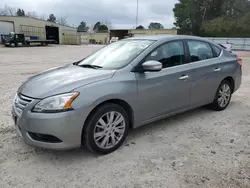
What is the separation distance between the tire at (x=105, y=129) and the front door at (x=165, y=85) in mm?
333

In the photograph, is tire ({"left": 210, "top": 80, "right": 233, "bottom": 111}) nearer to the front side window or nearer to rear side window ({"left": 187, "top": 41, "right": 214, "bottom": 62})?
rear side window ({"left": 187, "top": 41, "right": 214, "bottom": 62})

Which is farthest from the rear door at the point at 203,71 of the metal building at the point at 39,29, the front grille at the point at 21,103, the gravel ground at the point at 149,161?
the metal building at the point at 39,29

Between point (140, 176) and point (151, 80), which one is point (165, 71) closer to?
point (151, 80)

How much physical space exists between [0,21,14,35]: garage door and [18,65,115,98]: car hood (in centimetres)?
3980

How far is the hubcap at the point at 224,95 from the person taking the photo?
464 cm

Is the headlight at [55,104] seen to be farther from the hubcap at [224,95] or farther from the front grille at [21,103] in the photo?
the hubcap at [224,95]

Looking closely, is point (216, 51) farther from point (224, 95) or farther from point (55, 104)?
point (55, 104)

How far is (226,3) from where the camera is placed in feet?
156

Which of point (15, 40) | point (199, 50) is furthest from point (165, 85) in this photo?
point (15, 40)

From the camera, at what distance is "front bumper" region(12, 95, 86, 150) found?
259cm

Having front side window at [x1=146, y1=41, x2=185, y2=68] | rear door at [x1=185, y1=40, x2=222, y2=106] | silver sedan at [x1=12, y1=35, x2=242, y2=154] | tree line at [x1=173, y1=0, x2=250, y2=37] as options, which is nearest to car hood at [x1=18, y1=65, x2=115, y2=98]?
silver sedan at [x1=12, y1=35, x2=242, y2=154]

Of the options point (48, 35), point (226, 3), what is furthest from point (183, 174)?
point (226, 3)

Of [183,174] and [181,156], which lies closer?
[183,174]

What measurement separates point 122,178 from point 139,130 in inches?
52.3
